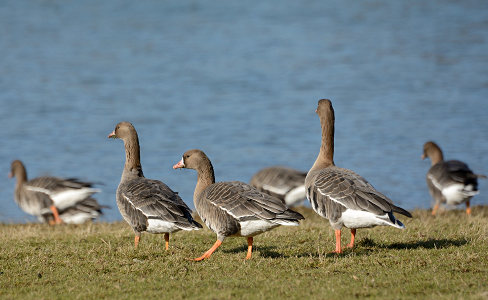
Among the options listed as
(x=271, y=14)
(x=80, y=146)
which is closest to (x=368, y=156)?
(x=80, y=146)

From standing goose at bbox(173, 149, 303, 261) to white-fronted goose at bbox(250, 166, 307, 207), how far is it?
22.1 ft

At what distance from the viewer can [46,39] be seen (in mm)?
46625

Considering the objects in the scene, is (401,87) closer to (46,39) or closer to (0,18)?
(46,39)

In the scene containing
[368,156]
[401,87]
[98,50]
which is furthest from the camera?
[98,50]

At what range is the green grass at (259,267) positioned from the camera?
718 cm

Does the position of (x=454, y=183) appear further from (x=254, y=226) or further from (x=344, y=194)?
(x=254, y=226)

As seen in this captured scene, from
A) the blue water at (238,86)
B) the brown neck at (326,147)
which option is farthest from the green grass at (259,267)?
the blue water at (238,86)

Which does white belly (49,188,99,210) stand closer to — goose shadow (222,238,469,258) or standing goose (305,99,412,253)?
goose shadow (222,238,469,258)

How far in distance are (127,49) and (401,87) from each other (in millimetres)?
18641

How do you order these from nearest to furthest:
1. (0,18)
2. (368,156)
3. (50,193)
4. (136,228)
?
(136,228), (50,193), (368,156), (0,18)

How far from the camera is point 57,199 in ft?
53.4

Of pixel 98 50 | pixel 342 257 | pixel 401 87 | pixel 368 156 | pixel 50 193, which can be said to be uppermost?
pixel 98 50

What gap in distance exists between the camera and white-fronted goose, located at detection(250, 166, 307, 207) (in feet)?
53.0

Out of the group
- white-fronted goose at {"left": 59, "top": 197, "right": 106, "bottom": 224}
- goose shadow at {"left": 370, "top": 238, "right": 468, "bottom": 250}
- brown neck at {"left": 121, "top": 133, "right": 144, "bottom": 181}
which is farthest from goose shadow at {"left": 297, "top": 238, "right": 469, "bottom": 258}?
white-fronted goose at {"left": 59, "top": 197, "right": 106, "bottom": 224}
